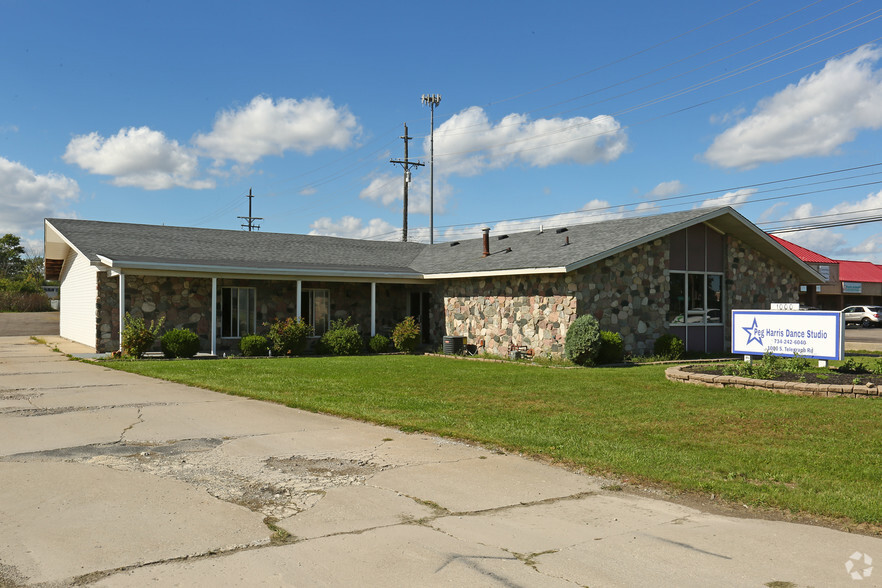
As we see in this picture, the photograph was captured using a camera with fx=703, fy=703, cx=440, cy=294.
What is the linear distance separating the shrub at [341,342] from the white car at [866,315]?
40.1 m

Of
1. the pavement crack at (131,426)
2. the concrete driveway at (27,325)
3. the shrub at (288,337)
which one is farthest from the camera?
the concrete driveway at (27,325)

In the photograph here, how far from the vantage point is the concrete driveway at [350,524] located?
13.8 feet

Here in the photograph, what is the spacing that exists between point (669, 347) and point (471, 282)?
655 cm

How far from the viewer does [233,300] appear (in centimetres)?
2309

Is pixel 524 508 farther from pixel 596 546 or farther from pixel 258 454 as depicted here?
pixel 258 454

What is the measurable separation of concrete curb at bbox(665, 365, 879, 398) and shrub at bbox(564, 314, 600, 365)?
3.34 meters

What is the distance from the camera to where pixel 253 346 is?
2133 cm

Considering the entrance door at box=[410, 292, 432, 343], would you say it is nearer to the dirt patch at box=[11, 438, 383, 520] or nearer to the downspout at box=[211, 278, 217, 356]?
the downspout at box=[211, 278, 217, 356]

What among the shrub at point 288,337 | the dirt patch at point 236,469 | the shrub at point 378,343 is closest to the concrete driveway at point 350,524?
the dirt patch at point 236,469

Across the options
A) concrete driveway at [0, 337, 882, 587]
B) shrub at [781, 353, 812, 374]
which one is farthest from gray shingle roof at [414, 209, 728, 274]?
concrete driveway at [0, 337, 882, 587]

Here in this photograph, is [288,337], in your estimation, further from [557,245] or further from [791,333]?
[791,333]

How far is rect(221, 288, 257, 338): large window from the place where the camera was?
22.9m

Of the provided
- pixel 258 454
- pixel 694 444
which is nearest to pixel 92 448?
pixel 258 454

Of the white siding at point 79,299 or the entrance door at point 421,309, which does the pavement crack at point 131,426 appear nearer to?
the white siding at point 79,299
